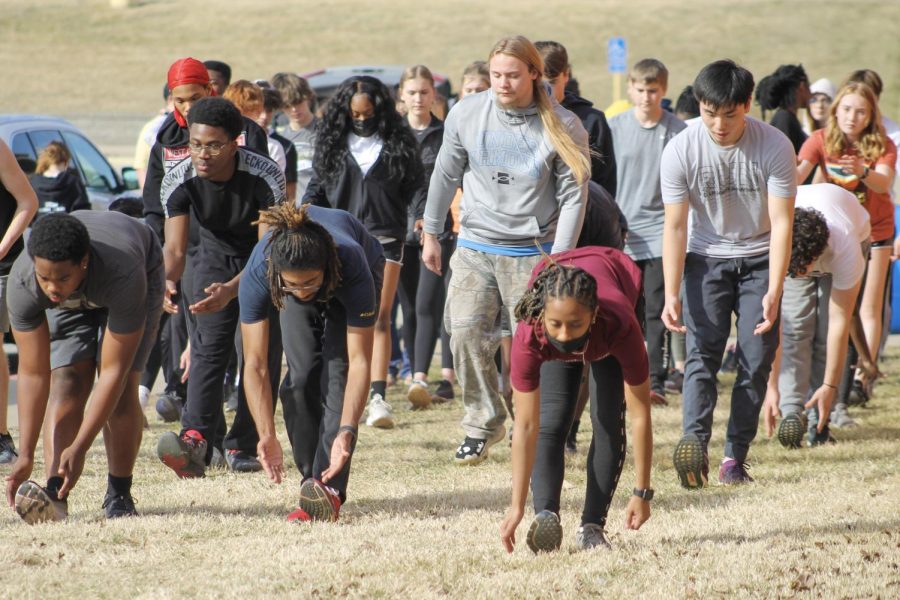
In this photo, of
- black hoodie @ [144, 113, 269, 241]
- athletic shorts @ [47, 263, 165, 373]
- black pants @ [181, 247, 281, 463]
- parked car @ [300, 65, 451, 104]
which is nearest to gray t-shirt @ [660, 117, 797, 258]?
black hoodie @ [144, 113, 269, 241]

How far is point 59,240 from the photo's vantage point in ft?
16.3

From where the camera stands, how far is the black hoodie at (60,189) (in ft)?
33.3

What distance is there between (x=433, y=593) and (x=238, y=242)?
8.34 ft

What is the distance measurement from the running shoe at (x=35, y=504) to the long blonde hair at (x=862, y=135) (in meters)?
4.77

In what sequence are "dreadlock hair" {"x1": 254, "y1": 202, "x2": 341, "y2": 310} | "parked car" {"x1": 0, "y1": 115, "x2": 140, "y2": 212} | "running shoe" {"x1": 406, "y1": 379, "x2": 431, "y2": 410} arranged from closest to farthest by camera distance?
"dreadlock hair" {"x1": 254, "y1": 202, "x2": 341, "y2": 310}, "running shoe" {"x1": 406, "y1": 379, "x2": 431, "y2": 410}, "parked car" {"x1": 0, "y1": 115, "x2": 140, "y2": 212}

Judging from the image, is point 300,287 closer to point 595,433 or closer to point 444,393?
point 595,433

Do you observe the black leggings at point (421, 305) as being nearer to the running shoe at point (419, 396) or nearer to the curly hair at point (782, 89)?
the running shoe at point (419, 396)

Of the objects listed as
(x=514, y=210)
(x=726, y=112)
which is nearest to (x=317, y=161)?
(x=514, y=210)

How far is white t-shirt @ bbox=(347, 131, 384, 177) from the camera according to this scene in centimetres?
785

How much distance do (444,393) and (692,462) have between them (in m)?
3.17

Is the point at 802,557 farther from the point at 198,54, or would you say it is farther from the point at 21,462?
the point at 198,54

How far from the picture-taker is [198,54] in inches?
1902

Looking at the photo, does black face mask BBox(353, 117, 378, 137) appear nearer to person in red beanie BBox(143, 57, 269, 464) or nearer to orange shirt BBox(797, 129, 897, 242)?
person in red beanie BBox(143, 57, 269, 464)

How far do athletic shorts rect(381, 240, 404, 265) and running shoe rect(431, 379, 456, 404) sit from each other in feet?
4.00
